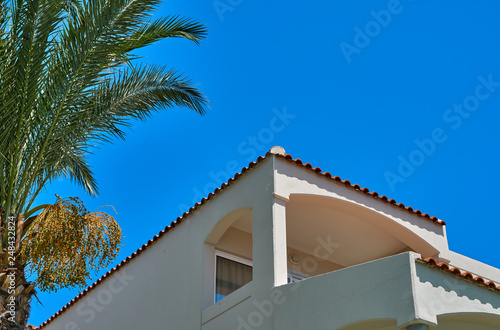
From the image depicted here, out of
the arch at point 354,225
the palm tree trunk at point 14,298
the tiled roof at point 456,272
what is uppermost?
the arch at point 354,225

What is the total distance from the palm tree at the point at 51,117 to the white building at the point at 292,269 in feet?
9.11

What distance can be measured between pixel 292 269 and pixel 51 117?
653cm

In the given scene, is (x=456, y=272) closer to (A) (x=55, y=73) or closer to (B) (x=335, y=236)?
(B) (x=335, y=236)

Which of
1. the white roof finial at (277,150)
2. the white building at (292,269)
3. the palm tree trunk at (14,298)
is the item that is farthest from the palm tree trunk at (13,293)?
the white roof finial at (277,150)

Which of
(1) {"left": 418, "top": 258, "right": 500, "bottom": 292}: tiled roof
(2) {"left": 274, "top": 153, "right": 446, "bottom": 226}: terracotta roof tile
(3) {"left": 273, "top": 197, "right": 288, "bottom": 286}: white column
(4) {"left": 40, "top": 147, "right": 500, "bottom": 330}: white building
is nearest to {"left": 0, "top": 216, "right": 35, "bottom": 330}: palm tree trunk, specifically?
(4) {"left": 40, "top": 147, "right": 500, "bottom": 330}: white building

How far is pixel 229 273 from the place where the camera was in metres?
13.5

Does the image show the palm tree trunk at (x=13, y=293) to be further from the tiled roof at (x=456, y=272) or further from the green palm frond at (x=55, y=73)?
the tiled roof at (x=456, y=272)

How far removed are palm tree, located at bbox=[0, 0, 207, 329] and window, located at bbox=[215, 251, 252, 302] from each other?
3157 mm

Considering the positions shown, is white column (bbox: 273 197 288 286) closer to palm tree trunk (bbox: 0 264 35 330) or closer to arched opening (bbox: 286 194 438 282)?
arched opening (bbox: 286 194 438 282)

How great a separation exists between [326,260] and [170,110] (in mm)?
5545

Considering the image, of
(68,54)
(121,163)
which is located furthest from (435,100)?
(68,54)

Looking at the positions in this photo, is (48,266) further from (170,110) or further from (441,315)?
(441,315)

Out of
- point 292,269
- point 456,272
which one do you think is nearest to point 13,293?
point 292,269

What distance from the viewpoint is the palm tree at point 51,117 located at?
385 inches
